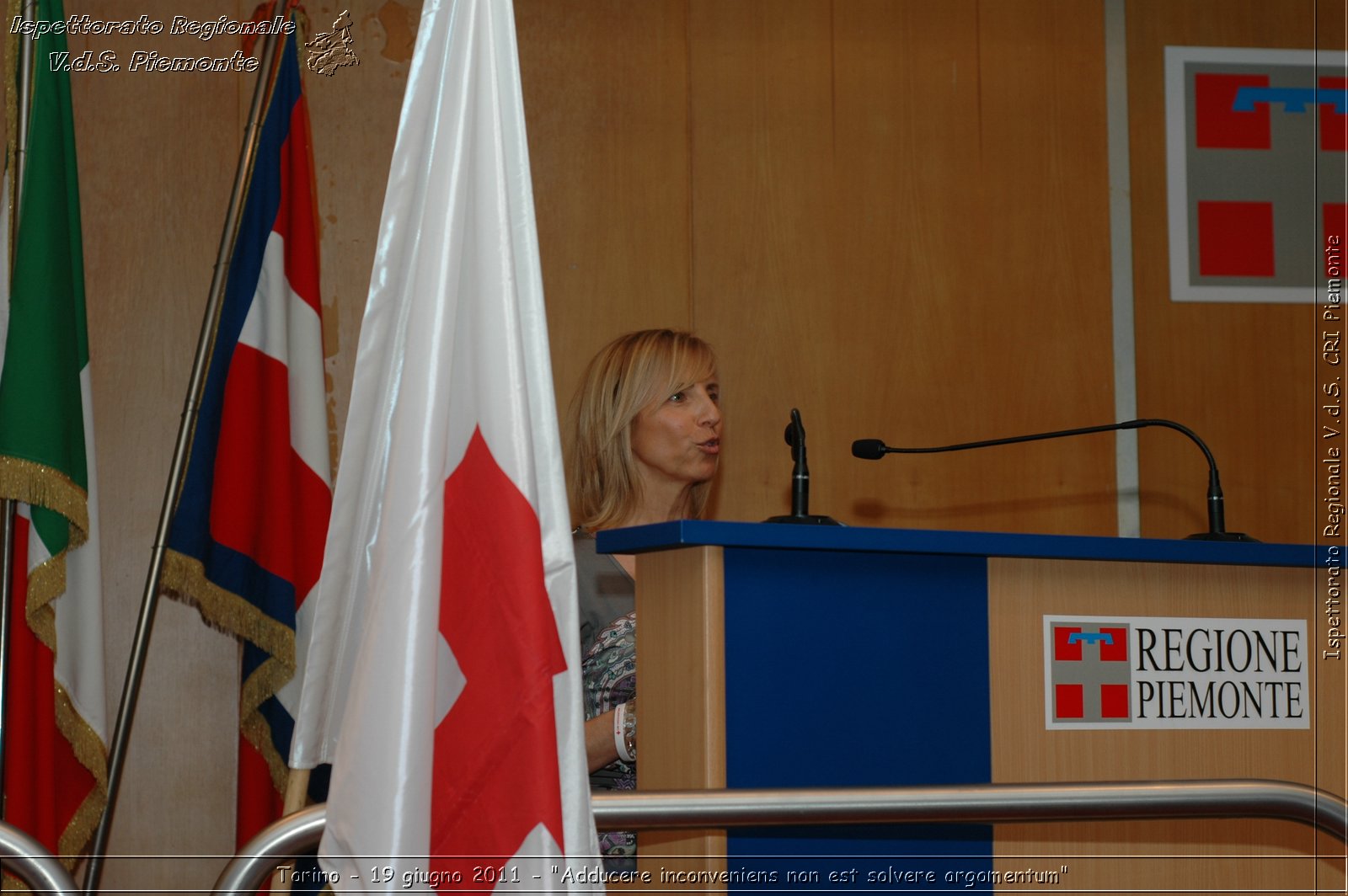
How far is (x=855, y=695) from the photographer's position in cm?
181

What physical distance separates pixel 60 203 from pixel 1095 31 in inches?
115

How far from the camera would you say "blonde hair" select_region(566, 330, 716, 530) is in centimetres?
301

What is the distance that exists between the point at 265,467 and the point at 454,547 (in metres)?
1.69

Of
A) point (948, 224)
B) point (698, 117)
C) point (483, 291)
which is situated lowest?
point (483, 291)

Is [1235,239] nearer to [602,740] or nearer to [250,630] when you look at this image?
[602,740]

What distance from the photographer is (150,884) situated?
334 centimetres

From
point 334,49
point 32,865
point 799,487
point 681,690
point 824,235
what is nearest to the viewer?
point 32,865

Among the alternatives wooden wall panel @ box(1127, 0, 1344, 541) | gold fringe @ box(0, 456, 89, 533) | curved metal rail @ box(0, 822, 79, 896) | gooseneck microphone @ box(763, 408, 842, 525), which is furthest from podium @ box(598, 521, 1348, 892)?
wooden wall panel @ box(1127, 0, 1344, 541)

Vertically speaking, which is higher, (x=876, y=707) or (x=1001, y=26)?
(x=1001, y=26)

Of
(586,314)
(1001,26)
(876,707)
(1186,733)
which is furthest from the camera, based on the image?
(1001,26)

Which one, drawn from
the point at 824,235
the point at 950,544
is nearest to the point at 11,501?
the point at 950,544

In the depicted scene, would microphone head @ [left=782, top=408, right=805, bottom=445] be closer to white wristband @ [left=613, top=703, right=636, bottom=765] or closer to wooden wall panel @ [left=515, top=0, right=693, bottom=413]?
white wristband @ [left=613, top=703, right=636, bottom=765]

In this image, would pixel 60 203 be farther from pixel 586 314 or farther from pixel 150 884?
pixel 150 884

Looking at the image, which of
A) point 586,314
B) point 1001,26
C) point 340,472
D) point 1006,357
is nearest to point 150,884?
point 586,314
